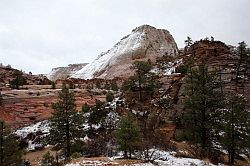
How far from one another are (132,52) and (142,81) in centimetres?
7995

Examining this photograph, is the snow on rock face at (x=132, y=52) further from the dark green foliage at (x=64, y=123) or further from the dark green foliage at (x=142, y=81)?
the dark green foliage at (x=64, y=123)

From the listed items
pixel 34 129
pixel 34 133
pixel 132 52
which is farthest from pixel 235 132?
pixel 132 52

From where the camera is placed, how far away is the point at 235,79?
54125 millimetres

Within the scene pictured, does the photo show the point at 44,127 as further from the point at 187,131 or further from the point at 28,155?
the point at 187,131

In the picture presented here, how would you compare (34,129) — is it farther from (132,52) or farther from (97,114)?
(132,52)

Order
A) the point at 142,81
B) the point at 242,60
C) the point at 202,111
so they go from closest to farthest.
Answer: the point at 202,111 → the point at 142,81 → the point at 242,60

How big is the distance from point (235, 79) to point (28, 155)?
32661 millimetres

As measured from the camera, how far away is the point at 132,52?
131 metres

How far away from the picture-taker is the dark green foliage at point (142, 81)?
51.6 metres

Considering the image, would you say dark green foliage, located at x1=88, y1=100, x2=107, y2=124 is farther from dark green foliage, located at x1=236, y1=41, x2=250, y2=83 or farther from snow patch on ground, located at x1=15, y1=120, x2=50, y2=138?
dark green foliage, located at x1=236, y1=41, x2=250, y2=83

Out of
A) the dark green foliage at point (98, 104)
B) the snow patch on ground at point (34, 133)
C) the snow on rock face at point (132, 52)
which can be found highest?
the snow on rock face at point (132, 52)

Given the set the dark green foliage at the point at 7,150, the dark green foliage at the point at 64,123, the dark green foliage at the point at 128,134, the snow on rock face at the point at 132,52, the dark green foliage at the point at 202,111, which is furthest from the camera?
the snow on rock face at the point at 132,52

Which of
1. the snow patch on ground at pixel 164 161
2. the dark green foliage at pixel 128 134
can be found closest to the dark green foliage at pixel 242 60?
the snow patch on ground at pixel 164 161

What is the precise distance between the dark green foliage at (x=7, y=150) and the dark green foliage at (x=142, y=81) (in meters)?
23.5
